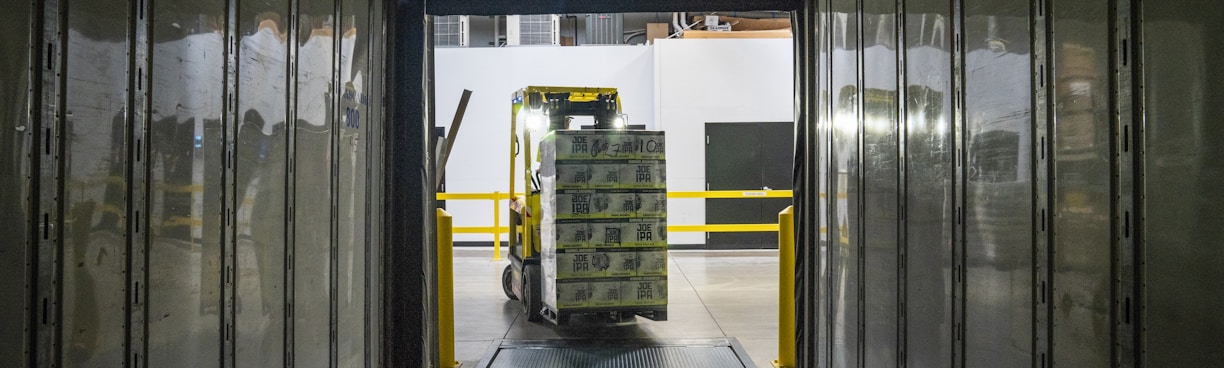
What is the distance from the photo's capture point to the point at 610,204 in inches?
291

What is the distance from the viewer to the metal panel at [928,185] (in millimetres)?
3408

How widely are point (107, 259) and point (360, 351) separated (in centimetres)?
246

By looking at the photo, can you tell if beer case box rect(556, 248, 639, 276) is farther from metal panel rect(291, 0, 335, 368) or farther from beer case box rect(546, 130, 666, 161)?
metal panel rect(291, 0, 335, 368)

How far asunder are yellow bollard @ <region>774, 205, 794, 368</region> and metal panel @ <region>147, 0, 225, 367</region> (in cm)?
425

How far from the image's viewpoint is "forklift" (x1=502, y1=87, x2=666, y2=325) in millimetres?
8348

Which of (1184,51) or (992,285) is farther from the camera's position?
(992,285)

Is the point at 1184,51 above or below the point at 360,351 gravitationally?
above

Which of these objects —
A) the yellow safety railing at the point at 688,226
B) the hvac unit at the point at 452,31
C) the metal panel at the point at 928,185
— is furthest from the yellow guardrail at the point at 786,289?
the hvac unit at the point at 452,31

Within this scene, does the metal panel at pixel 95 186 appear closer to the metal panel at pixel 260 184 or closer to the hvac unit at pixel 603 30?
the metal panel at pixel 260 184

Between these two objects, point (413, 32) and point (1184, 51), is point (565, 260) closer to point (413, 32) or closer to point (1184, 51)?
point (413, 32)

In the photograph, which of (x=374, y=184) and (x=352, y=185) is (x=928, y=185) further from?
(x=374, y=184)

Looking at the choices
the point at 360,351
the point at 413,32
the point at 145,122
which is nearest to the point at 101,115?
the point at 145,122

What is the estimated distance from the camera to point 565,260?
288 inches

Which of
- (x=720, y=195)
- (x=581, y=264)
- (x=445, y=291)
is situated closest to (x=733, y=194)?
(x=720, y=195)
